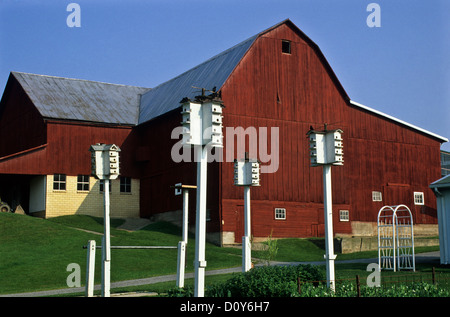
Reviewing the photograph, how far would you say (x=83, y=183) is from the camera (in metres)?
43.9

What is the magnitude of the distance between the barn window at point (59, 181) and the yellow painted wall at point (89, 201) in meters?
0.26

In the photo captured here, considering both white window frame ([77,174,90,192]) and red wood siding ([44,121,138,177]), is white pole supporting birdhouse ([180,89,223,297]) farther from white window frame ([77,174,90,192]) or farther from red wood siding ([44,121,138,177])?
white window frame ([77,174,90,192])

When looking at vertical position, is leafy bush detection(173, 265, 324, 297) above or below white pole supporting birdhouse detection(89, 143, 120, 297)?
below

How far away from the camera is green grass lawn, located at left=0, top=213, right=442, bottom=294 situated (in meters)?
24.1

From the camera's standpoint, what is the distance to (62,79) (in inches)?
1953

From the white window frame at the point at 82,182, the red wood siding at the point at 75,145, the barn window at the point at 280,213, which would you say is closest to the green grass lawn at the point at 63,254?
the white window frame at the point at 82,182

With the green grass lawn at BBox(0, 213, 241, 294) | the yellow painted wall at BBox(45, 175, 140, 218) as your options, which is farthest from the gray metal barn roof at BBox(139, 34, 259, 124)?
the green grass lawn at BBox(0, 213, 241, 294)

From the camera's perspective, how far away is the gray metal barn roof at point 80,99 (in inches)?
1772

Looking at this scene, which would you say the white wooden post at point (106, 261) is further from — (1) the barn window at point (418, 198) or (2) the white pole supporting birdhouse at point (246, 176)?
(1) the barn window at point (418, 198)

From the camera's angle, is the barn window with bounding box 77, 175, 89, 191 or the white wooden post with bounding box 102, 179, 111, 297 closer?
the white wooden post with bounding box 102, 179, 111, 297

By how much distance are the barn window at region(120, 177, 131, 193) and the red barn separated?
0.65 m
